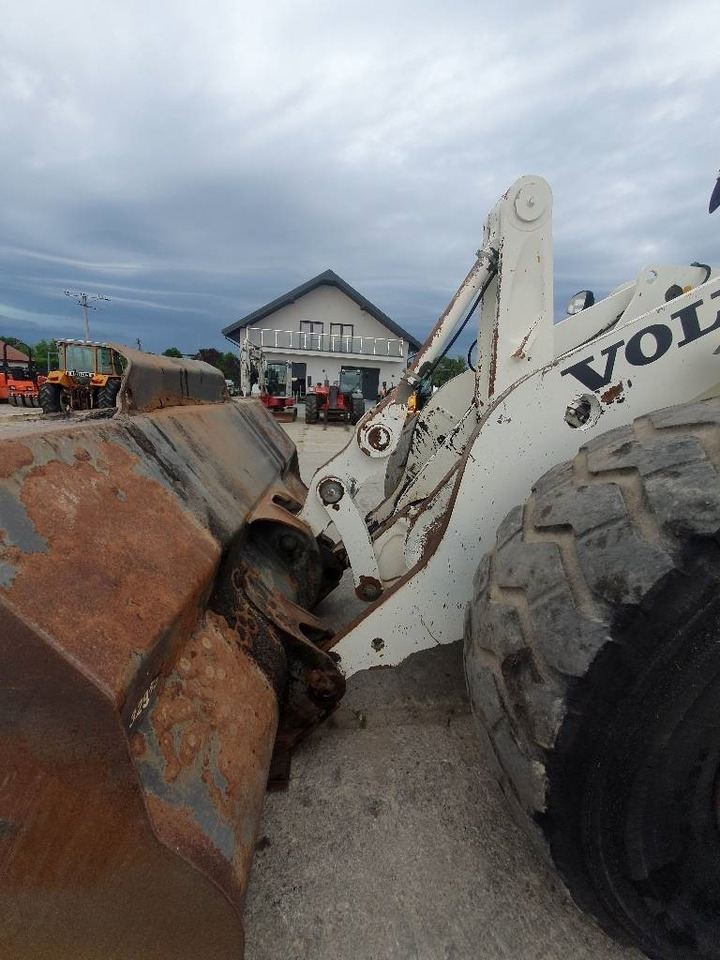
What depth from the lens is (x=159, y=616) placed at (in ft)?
4.02

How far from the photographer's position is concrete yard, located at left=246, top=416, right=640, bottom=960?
4.73 feet

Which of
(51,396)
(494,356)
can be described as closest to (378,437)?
(494,356)

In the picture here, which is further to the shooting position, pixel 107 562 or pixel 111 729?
pixel 107 562

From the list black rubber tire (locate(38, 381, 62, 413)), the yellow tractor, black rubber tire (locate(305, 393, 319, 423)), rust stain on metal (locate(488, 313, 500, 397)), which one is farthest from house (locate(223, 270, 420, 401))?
rust stain on metal (locate(488, 313, 500, 397))

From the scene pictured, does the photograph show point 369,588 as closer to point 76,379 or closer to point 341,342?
point 76,379

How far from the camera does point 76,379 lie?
672 inches

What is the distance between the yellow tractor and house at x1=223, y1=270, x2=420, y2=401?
51.9 feet

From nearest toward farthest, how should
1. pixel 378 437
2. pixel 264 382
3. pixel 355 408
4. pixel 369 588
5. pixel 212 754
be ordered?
pixel 212 754 → pixel 369 588 → pixel 378 437 → pixel 355 408 → pixel 264 382

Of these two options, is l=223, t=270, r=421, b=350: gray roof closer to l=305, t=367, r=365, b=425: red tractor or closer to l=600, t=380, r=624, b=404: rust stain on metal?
l=305, t=367, r=365, b=425: red tractor

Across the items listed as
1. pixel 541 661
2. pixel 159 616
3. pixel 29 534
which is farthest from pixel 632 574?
pixel 29 534

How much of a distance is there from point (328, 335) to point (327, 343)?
597mm

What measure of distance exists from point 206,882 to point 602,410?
1.51 metres

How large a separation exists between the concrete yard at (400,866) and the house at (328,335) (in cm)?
3136

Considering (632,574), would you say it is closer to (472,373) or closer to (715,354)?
(715,354)
